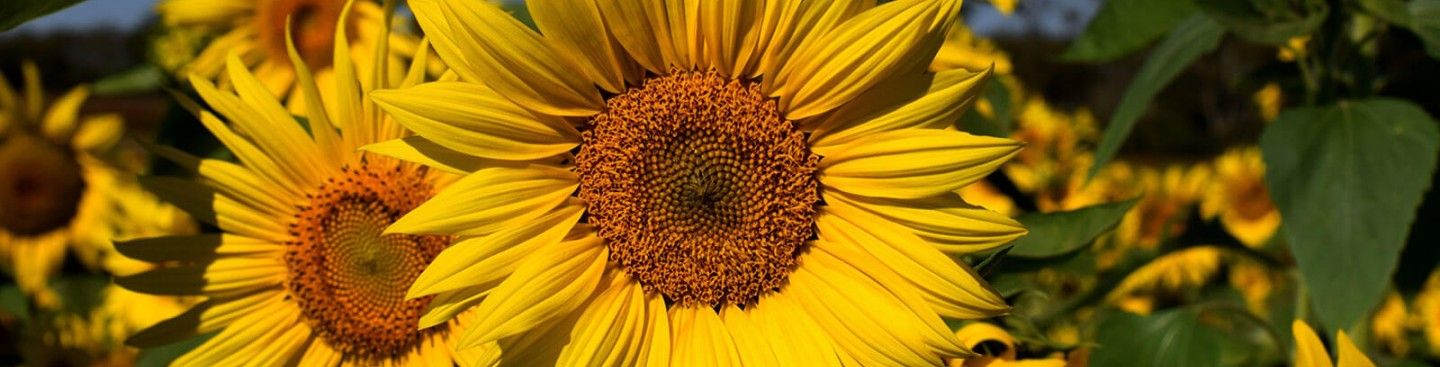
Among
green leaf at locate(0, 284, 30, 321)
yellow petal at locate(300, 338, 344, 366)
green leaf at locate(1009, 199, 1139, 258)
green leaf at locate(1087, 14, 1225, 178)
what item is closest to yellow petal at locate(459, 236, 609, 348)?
yellow petal at locate(300, 338, 344, 366)

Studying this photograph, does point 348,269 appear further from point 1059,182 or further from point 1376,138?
point 1059,182

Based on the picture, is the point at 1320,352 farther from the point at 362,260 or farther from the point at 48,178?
the point at 48,178

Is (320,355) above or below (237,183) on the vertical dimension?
below

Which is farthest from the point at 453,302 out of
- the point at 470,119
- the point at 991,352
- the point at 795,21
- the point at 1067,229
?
the point at 1067,229

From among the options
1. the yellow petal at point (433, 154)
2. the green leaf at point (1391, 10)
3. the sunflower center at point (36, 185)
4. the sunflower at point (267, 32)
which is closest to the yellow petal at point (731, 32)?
the yellow petal at point (433, 154)

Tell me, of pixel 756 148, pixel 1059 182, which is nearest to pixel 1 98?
pixel 1059 182

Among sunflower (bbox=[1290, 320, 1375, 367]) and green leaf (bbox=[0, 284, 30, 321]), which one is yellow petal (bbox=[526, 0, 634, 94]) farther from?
green leaf (bbox=[0, 284, 30, 321])
